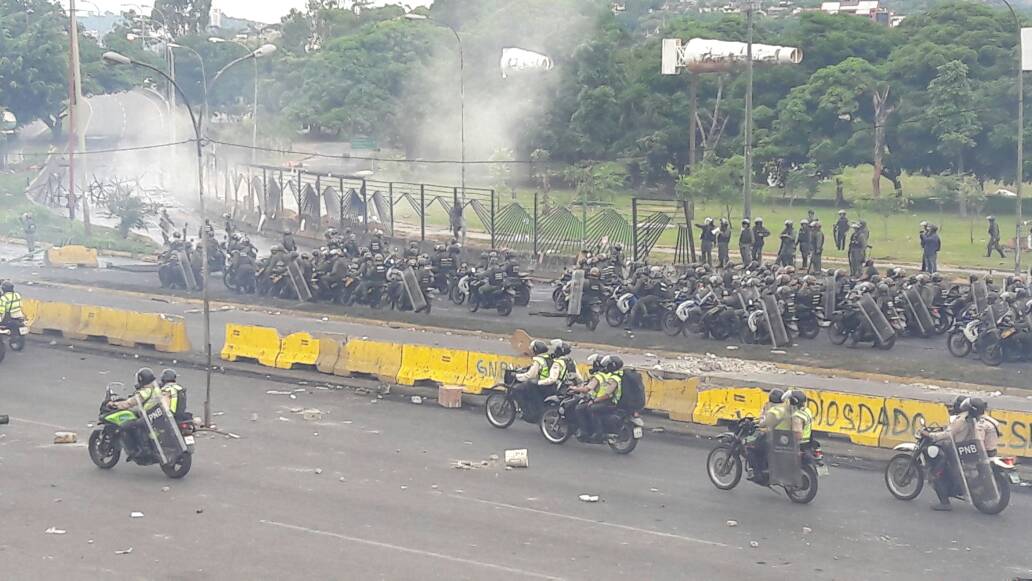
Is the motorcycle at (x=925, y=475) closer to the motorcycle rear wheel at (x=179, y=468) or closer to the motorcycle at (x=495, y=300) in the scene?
the motorcycle rear wheel at (x=179, y=468)

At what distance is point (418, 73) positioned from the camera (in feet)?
245

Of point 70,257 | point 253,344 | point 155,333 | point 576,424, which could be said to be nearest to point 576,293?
point 253,344

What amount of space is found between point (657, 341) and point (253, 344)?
782 cm

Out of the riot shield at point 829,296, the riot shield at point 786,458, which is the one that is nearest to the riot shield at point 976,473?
the riot shield at point 786,458

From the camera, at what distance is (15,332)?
1009 inches

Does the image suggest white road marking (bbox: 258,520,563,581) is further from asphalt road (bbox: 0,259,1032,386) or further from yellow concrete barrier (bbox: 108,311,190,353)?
asphalt road (bbox: 0,259,1032,386)

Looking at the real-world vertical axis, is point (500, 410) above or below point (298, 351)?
below

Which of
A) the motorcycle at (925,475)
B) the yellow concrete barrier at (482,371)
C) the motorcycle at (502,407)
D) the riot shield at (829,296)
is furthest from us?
the riot shield at (829,296)

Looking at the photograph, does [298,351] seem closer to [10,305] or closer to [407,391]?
[407,391]

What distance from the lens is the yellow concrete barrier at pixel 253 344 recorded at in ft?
80.9

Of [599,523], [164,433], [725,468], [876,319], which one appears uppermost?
[876,319]

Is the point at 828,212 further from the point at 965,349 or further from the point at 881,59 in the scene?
the point at 965,349

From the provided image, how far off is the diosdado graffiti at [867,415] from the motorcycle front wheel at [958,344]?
24.4ft

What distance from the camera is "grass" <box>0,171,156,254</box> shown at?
5050cm
